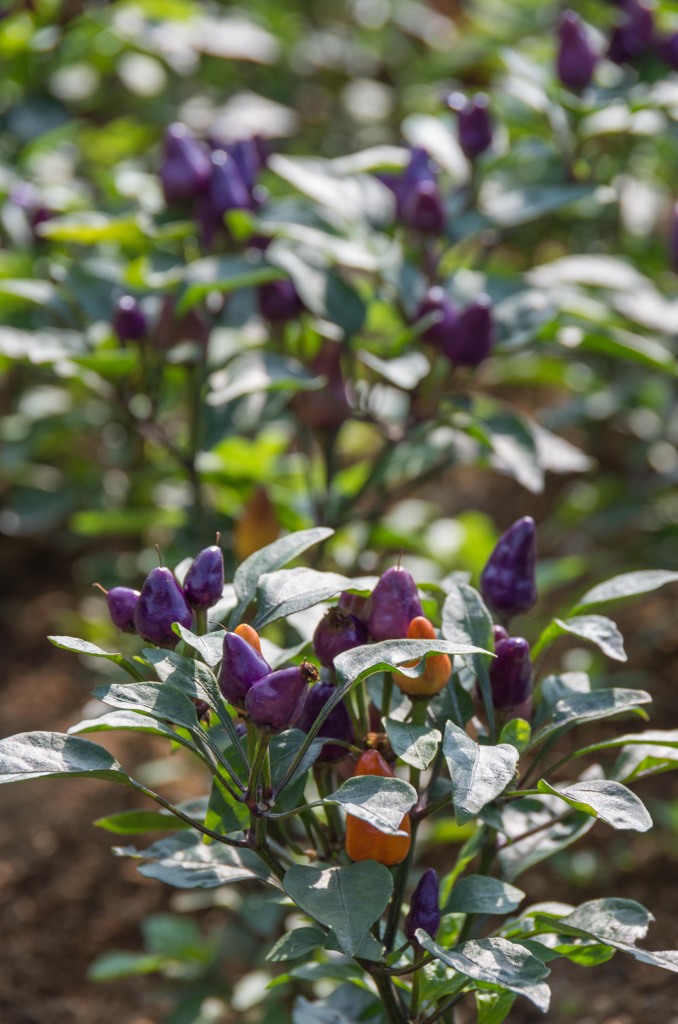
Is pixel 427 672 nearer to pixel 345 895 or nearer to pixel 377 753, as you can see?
pixel 377 753

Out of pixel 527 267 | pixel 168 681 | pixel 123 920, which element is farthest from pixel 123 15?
pixel 168 681

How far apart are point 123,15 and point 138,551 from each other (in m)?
1.02

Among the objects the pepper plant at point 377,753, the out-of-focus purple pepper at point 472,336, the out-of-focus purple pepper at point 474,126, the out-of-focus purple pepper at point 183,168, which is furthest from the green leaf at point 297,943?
the out-of-focus purple pepper at point 474,126

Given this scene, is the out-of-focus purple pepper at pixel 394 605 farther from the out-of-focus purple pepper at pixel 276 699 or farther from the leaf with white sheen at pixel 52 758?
the leaf with white sheen at pixel 52 758

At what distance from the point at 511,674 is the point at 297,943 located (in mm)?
265

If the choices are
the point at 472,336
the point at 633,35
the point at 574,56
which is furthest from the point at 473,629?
the point at 633,35

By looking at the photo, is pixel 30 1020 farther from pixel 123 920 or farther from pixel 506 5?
pixel 506 5

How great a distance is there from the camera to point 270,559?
965mm

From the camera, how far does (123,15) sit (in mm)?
2270

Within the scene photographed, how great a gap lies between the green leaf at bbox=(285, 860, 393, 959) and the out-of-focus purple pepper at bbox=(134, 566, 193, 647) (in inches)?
8.0

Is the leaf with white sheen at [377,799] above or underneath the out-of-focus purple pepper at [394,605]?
underneath

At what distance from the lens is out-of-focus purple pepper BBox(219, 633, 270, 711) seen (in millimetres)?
833

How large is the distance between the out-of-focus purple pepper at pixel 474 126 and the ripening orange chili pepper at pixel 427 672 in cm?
88

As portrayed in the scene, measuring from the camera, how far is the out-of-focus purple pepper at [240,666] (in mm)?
833
